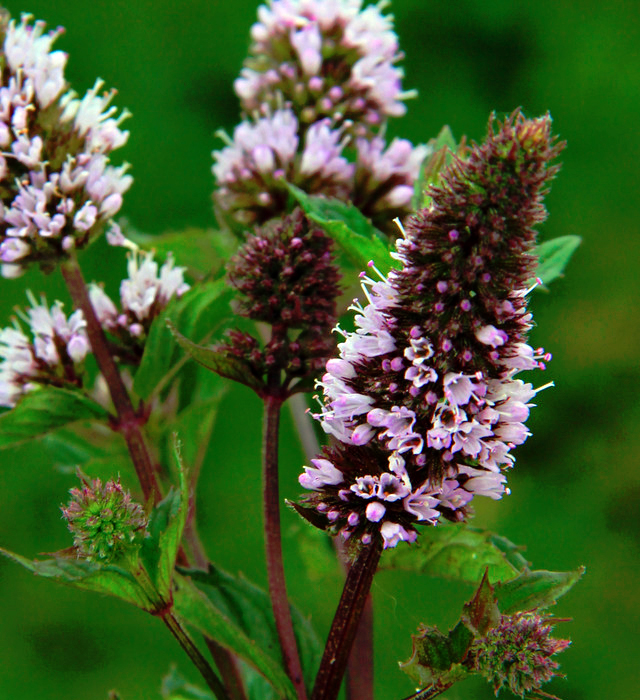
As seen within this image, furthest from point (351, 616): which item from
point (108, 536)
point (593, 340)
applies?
point (593, 340)

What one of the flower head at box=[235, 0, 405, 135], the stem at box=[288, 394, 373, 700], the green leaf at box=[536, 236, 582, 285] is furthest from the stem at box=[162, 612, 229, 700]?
the flower head at box=[235, 0, 405, 135]

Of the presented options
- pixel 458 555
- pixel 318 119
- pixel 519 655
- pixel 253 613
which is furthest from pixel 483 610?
pixel 318 119

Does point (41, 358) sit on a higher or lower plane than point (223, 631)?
higher

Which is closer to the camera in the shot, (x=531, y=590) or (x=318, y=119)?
(x=531, y=590)

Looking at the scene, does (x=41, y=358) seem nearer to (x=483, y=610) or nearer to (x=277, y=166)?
(x=277, y=166)

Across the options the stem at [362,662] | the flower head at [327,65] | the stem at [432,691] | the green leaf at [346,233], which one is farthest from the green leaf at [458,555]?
the flower head at [327,65]

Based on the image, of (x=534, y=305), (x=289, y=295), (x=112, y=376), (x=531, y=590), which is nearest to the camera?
(x=531, y=590)
